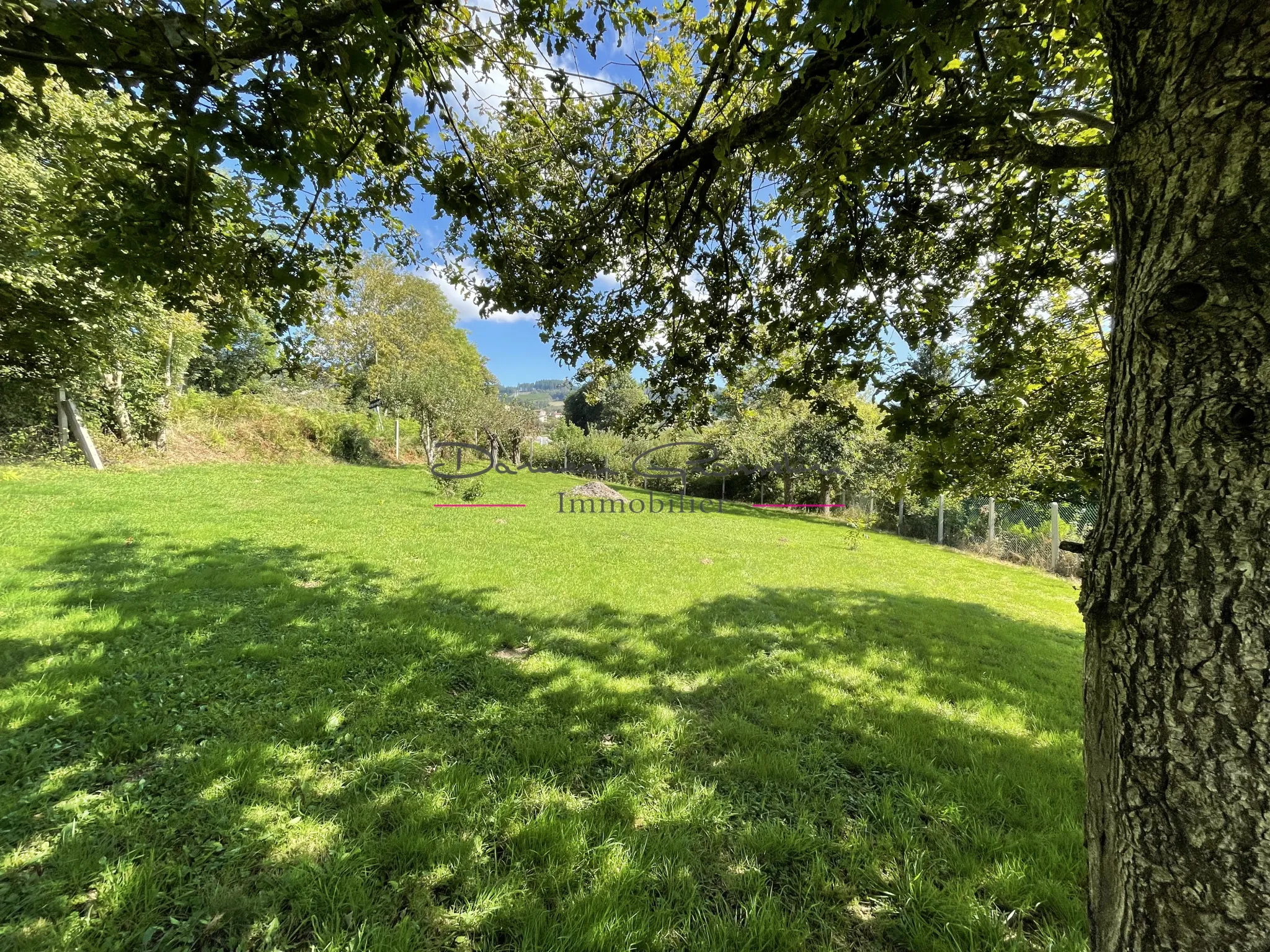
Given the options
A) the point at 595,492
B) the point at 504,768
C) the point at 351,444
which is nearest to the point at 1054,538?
the point at 595,492

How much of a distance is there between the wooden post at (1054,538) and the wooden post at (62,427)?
2599 centimetres

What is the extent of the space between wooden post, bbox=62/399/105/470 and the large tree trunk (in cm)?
1961

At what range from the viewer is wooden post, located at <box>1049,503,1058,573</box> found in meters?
10.9

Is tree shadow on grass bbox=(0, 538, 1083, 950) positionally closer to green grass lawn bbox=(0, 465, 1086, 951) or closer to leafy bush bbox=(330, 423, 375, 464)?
green grass lawn bbox=(0, 465, 1086, 951)

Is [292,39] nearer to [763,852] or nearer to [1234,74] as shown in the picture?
[1234,74]

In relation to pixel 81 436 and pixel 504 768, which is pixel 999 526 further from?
pixel 81 436

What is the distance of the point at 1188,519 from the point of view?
92cm

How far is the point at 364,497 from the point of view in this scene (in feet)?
40.5

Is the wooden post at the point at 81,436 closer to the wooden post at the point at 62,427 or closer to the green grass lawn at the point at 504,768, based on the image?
the wooden post at the point at 62,427

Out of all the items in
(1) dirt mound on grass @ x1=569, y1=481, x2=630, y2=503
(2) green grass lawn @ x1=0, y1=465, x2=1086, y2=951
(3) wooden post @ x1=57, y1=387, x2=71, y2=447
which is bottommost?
(2) green grass lawn @ x1=0, y1=465, x2=1086, y2=951

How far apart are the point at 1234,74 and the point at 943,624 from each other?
650cm

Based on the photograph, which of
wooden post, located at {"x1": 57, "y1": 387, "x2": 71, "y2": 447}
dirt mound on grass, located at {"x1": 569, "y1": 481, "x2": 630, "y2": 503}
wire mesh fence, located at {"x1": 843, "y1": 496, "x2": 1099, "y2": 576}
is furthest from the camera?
dirt mound on grass, located at {"x1": 569, "y1": 481, "x2": 630, "y2": 503}

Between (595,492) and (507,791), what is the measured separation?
1487 centimetres

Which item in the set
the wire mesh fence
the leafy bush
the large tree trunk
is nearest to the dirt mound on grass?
the wire mesh fence
